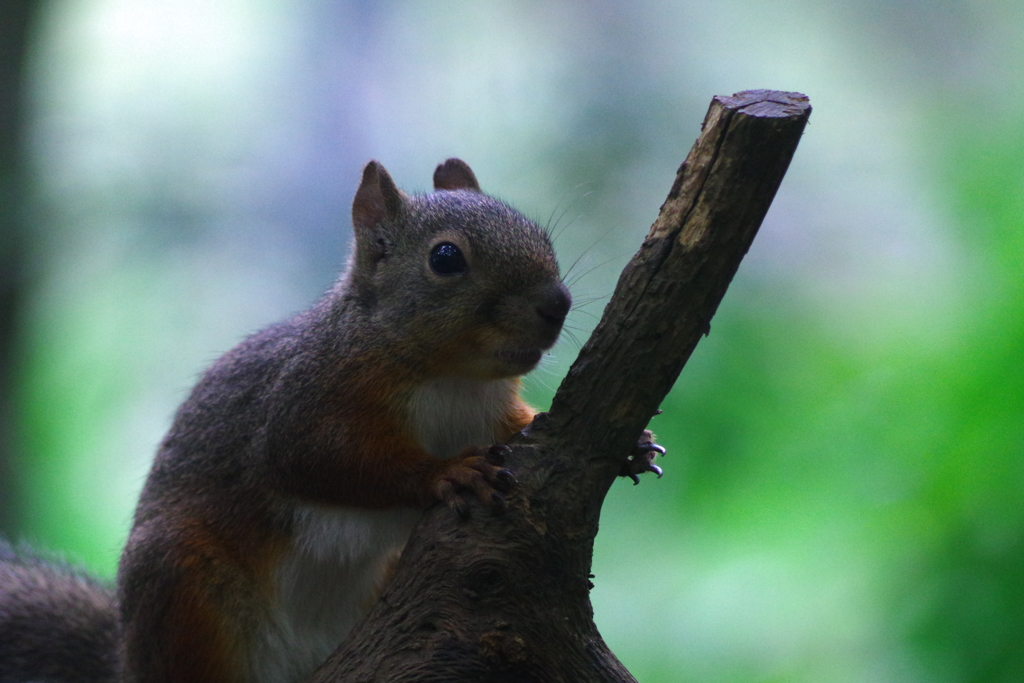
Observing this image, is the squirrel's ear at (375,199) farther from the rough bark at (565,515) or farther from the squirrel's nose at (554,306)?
the rough bark at (565,515)

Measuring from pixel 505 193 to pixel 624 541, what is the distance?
1.82 metres

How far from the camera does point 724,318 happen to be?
456 cm

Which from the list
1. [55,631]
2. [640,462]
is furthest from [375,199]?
[55,631]

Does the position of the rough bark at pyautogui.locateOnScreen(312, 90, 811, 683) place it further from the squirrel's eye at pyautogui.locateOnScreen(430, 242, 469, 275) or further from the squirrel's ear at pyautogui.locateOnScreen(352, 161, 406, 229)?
the squirrel's ear at pyautogui.locateOnScreen(352, 161, 406, 229)

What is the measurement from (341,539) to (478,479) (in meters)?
0.63

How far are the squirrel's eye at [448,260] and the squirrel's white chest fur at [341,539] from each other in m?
0.29

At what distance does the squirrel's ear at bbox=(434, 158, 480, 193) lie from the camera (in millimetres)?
3039

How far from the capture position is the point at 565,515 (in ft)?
6.74

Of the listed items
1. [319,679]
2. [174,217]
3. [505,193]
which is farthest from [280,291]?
[319,679]

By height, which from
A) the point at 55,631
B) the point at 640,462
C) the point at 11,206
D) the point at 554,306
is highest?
the point at 11,206

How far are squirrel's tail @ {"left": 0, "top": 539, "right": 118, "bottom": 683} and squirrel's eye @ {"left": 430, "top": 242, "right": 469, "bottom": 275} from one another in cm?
162

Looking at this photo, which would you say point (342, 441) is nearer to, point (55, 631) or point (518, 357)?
point (518, 357)

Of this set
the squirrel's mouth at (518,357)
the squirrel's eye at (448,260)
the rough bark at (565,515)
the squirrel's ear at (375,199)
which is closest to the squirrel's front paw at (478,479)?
the rough bark at (565,515)

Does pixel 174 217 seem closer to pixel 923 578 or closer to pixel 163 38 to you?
pixel 163 38
